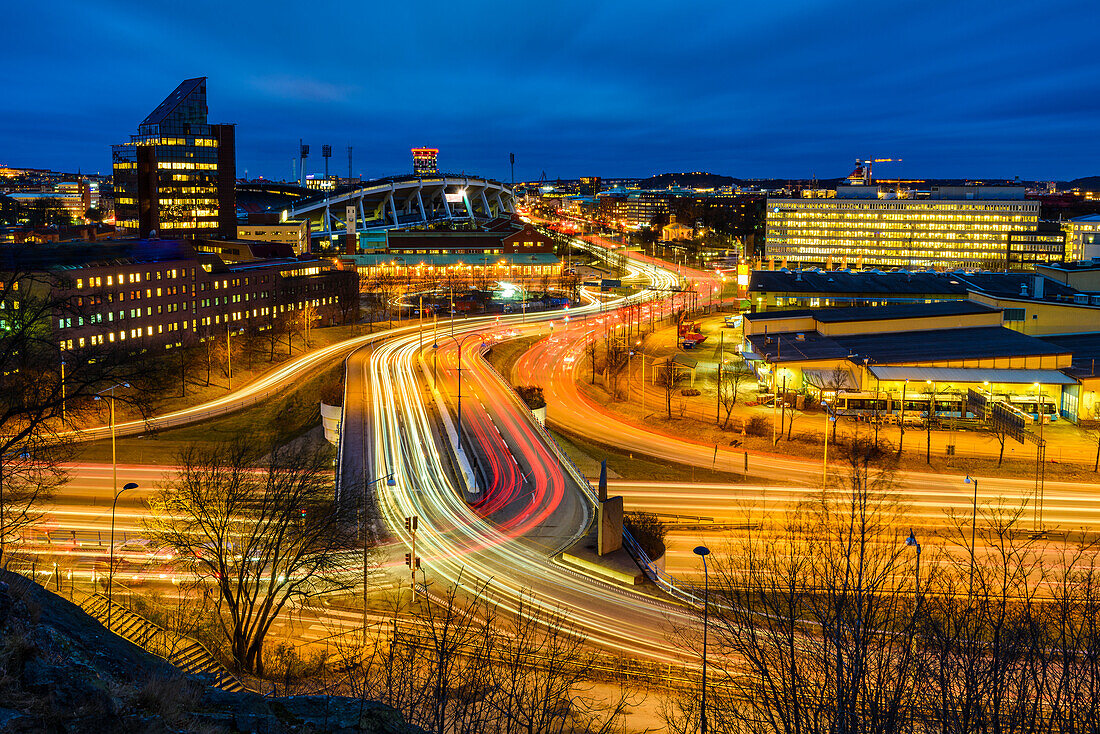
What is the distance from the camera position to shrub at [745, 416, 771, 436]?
119 ft

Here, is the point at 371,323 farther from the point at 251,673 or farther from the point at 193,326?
the point at 251,673

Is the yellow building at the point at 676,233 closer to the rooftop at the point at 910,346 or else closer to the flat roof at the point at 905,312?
the flat roof at the point at 905,312

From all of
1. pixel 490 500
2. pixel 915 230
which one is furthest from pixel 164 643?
pixel 915 230

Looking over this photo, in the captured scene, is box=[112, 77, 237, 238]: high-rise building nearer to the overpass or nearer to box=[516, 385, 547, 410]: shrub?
the overpass

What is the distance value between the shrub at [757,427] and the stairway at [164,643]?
26.3 metres

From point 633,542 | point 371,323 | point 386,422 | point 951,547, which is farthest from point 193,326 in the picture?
point 951,547

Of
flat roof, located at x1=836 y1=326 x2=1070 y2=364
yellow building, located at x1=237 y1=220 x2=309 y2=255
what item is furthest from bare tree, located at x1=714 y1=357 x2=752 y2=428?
yellow building, located at x1=237 y1=220 x2=309 y2=255

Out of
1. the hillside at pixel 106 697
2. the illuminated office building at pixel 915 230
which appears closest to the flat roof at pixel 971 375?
the hillside at pixel 106 697

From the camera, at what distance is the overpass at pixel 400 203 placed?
102 metres

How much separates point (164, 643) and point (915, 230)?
373 feet

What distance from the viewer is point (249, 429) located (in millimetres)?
37000

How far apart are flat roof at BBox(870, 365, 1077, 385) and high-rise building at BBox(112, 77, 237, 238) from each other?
230 feet

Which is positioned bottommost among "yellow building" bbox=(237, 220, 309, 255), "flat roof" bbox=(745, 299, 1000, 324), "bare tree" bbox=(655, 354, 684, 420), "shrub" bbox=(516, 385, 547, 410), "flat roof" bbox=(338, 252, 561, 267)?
"shrub" bbox=(516, 385, 547, 410)

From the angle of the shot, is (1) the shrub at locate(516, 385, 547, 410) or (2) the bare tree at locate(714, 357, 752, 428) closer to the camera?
(1) the shrub at locate(516, 385, 547, 410)
